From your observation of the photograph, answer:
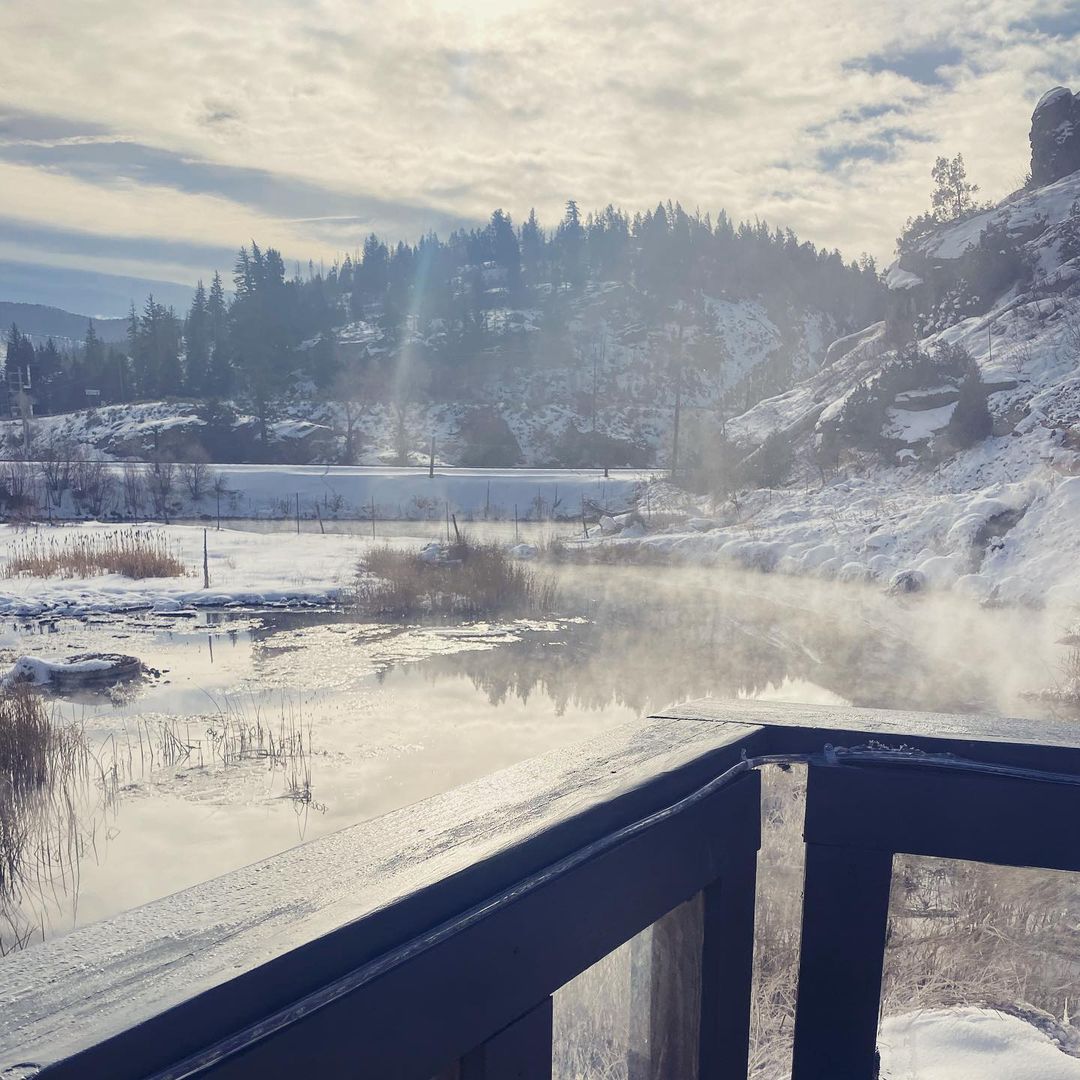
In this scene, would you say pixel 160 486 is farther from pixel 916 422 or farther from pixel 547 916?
pixel 547 916

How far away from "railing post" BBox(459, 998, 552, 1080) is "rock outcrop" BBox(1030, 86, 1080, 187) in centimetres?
4917

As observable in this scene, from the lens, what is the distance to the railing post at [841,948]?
5.82 ft

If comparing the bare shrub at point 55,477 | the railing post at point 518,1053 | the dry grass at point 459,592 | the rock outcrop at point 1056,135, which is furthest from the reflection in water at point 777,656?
the bare shrub at point 55,477

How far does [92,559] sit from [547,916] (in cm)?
2298

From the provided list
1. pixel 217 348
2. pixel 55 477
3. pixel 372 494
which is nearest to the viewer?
pixel 55 477

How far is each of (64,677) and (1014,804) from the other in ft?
42.2

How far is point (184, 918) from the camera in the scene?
113 centimetres

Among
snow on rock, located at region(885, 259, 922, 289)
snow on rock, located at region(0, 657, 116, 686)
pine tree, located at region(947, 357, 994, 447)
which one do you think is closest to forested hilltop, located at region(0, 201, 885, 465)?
snow on rock, located at region(885, 259, 922, 289)

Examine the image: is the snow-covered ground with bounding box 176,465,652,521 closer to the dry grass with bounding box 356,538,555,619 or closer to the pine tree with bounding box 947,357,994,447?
the pine tree with bounding box 947,357,994,447

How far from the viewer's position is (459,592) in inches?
727

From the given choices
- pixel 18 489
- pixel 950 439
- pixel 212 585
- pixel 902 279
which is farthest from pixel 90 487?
pixel 902 279

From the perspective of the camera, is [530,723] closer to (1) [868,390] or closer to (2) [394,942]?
(2) [394,942]

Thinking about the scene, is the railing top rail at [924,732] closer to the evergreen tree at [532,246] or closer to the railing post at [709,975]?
the railing post at [709,975]

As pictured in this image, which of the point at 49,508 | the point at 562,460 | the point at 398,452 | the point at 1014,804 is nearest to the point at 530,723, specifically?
the point at 1014,804
